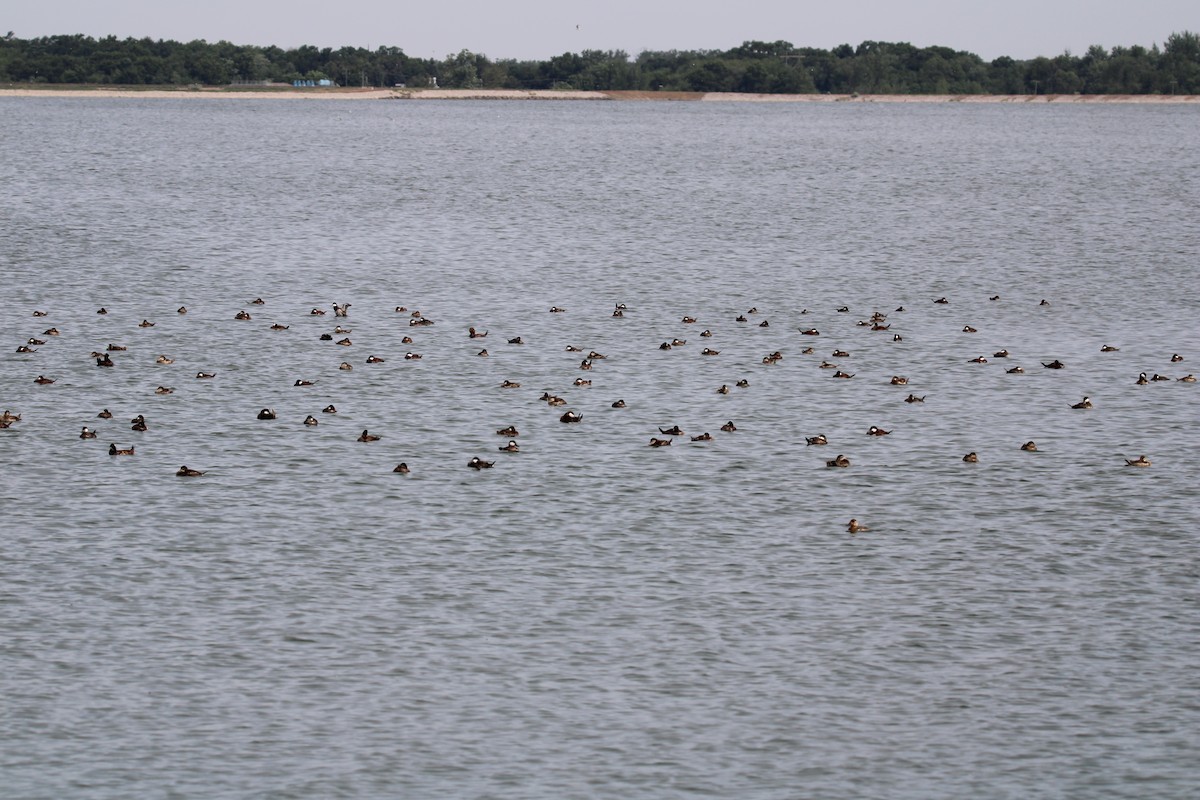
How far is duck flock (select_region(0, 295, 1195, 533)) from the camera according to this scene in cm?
3241

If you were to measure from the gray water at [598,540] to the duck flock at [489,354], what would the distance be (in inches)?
8.2

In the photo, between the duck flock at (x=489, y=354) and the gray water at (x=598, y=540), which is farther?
the duck flock at (x=489, y=354)

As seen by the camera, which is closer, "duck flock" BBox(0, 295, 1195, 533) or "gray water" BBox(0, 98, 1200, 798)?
"gray water" BBox(0, 98, 1200, 798)

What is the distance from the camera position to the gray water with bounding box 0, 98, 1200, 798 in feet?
59.5

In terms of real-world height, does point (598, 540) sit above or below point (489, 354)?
below

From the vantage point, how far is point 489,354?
41.4 meters

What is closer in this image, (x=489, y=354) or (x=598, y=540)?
(x=598, y=540)

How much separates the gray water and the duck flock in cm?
21

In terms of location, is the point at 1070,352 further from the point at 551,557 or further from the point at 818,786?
the point at 818,786

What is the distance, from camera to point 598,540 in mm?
25422

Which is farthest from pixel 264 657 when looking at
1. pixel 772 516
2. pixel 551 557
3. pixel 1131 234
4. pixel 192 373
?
pixel 1131 234

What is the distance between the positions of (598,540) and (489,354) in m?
16.5

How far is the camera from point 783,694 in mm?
19484

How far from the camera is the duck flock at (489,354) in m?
32.4
